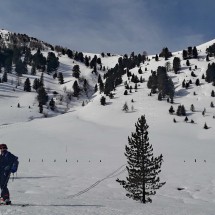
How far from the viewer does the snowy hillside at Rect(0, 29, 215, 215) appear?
18.5 m

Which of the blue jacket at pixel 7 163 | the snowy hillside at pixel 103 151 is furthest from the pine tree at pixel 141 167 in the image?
the blue jacket at pixel 7 163

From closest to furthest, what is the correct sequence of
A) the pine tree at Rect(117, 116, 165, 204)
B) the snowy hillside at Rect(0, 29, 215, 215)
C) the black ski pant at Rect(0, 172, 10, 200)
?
the black ski pant at Rect(0, 172, 10, 200) < the snowy hillside at Rect(0, 29, 215, 215) < the pine tree at Rect(117, 116, 165, 204)

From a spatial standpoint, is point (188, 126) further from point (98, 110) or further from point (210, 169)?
point (210, 169)

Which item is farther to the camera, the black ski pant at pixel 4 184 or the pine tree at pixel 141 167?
the pine tree at pixel 141 167

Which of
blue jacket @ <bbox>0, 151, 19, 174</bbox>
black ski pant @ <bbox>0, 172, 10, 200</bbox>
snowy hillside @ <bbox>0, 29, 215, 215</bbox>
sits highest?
blue jacket @ <bbox>0, 151, 19, 174</bbox>

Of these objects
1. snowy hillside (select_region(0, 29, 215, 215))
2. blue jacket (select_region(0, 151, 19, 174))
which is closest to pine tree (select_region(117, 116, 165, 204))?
snowy hillside (select_region(0, 29, 215, 215))

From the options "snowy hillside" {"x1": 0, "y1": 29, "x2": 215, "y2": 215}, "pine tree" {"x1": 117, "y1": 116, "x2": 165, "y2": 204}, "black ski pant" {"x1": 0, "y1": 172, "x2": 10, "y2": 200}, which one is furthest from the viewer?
"pine tree" {"x1": 117, "y1": 116, "x2": 165, "y2": 204}

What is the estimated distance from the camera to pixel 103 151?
61.0 meters

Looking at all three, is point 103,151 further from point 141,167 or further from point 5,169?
point 5,169

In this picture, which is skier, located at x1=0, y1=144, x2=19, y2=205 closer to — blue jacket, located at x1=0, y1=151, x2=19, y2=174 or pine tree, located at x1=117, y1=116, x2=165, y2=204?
blue jacket, located at x1=0, y1=151, x2=19, y2=174

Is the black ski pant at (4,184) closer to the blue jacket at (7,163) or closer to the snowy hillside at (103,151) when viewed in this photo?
the blue jacket at (7,163)

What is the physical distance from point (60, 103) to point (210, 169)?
10220 cm

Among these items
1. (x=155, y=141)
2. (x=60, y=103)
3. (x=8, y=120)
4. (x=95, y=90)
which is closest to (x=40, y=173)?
(x=155, y=141)

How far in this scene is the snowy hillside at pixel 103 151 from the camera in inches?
730
